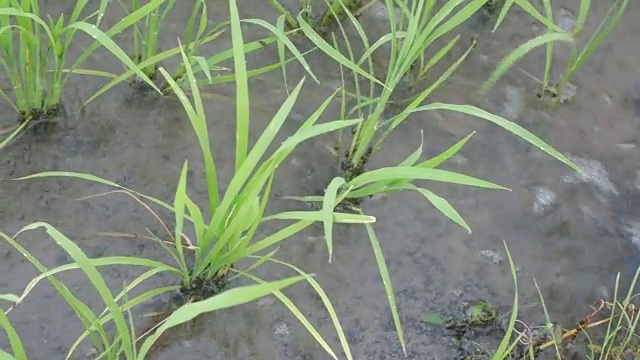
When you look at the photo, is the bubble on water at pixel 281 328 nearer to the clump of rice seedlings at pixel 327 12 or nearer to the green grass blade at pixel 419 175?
the green grass blade at pixel 419 175

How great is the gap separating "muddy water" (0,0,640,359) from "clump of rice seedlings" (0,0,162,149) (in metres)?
0.04

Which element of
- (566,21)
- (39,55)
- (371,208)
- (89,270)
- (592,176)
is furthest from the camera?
(566,21)

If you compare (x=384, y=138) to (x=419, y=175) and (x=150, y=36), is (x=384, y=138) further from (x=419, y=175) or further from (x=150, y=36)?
(x=150, y=36)

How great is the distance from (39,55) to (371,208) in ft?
1.80

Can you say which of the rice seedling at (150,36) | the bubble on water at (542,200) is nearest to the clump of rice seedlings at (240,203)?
the rice seedling at (150,36)

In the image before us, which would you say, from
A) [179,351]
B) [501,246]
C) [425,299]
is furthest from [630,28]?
[179,351]

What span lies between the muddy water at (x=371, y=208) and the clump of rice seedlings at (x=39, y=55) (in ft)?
0.15

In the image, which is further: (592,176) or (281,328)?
(592,176)

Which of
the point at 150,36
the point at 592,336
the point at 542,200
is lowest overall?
the point at 592,336

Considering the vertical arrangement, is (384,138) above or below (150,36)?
below

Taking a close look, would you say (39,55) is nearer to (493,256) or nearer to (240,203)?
(240,203)

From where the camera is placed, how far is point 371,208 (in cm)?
112

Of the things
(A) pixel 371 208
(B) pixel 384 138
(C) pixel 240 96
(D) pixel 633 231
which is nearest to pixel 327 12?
(B) pixel 384 138

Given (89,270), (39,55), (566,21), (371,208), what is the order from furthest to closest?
(566,21)
(371,208)
(39,55)
(89,270)
